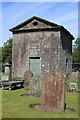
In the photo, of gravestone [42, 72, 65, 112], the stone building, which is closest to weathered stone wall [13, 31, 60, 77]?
the stone building

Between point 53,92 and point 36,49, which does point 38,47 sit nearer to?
point 36,49

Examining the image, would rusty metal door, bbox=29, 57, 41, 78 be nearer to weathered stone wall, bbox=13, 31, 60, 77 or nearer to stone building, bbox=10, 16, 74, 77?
stone building, bbox=10, 16, 74, 77

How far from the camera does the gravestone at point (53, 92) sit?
9641 millimetres

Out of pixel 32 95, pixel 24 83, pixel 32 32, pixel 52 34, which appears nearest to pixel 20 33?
pixel 32 32

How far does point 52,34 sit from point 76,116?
18137 mm

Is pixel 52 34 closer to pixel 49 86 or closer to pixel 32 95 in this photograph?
pixel 32 95

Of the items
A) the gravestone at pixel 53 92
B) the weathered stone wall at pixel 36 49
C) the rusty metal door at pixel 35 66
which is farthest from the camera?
the rusty metal door at pixel 35 66

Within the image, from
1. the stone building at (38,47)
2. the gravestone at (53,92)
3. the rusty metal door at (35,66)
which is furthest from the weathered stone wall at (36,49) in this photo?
the gravestone at (53,92)

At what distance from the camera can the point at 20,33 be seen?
27641 mm

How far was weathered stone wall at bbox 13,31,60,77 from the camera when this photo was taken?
26078 mm

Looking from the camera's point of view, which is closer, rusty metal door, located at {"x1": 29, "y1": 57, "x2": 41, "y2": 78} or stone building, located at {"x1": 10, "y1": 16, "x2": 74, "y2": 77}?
stone building, located at {"x1": 10, "y1": 16, "x2": 74, "y2": 77}

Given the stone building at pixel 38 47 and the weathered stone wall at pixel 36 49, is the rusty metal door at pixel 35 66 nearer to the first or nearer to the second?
the stone building at pixel 38 47

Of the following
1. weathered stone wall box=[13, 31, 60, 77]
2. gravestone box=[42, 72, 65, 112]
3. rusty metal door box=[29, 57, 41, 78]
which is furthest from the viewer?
rusty metal door box=[29, 57, 41, 78]

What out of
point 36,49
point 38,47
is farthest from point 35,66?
point 38,47
